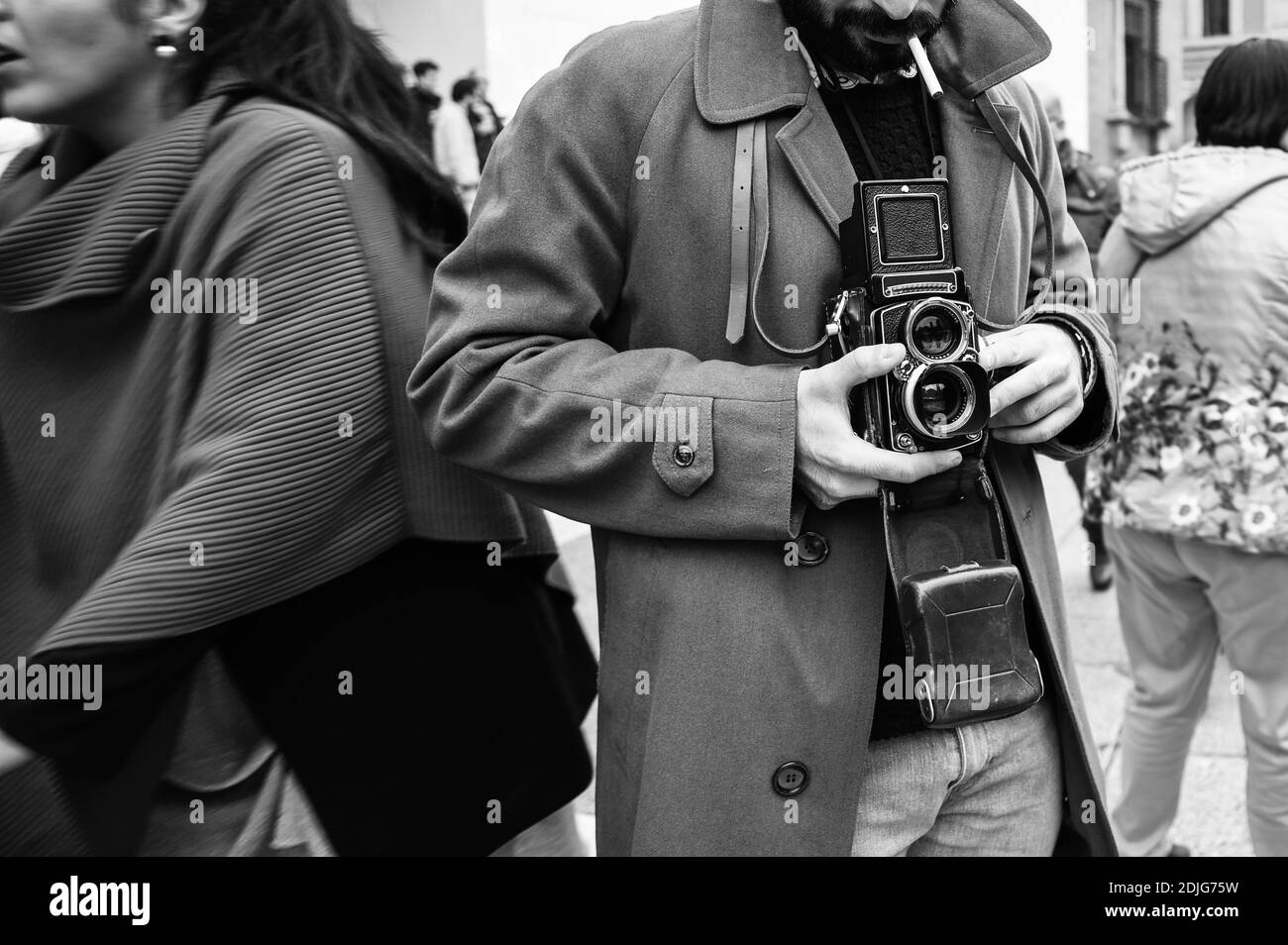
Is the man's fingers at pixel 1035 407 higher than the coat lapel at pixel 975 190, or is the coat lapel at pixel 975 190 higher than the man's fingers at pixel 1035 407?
the coat lapel at pixel 975 190

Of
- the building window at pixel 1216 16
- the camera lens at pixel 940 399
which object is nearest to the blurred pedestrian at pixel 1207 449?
the camera lens at pixel 940 399

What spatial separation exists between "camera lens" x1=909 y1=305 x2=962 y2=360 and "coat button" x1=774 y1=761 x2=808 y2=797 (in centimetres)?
50

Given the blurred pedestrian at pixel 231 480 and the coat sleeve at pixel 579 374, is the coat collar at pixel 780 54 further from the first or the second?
the blurred pedestrian at pixel 231 480

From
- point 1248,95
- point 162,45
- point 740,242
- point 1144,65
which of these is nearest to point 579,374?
point 740,242

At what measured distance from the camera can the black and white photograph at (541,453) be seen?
1.48 meters

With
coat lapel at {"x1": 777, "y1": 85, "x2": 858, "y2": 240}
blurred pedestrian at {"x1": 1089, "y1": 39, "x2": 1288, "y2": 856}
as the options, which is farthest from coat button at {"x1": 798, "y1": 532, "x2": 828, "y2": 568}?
blurred pedestrian at {"x1": 1089, "y1": 39, "x2": 1288, "y2": 856}

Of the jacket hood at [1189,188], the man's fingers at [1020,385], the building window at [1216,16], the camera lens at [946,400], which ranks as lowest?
the building window at [1216,16]

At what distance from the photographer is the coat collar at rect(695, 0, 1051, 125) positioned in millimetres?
1542

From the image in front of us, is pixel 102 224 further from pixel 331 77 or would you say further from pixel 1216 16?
pixel 1216 16

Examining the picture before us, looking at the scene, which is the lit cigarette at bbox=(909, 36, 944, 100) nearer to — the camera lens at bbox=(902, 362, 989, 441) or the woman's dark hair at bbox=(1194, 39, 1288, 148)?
the camera lens at bbox=(902, 362, 989, 441)

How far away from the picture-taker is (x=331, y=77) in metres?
1.76

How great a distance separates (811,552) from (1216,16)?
27.1ft
